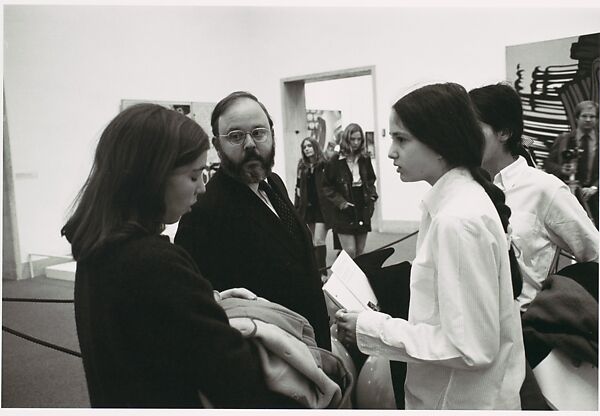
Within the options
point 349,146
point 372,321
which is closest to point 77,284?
point 372,321

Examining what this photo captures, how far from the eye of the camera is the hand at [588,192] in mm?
1929

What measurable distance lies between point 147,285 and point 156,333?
12 centimetres

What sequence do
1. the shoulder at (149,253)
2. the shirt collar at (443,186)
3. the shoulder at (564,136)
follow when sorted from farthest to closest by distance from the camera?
1. the shoulder at (564,136)
2. the shirt collar at (443,186)
3. the shoulder at (149,253)

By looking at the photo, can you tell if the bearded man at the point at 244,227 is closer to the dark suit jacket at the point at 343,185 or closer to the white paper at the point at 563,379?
the white paper at the point at 563,379

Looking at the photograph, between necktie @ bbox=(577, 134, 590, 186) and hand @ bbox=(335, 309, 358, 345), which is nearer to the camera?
hand @ bbox=(335, 309, 358, 345)

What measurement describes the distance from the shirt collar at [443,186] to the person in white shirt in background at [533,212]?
61cm

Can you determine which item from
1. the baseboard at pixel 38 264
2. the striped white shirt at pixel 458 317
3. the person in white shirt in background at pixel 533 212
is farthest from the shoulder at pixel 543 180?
the baseboard at pixel 38 264

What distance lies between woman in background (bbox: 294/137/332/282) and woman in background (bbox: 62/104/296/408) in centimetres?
429

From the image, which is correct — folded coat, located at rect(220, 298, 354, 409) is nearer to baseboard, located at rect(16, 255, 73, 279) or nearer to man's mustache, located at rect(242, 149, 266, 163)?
man's mustache, located at rect(242, 149, 266, 163)

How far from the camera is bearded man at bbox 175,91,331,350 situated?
1.77 metres

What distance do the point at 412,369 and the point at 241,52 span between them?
7.37 ft

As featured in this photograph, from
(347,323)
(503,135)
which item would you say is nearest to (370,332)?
(347,323)

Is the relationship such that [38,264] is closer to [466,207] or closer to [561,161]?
[466,207]

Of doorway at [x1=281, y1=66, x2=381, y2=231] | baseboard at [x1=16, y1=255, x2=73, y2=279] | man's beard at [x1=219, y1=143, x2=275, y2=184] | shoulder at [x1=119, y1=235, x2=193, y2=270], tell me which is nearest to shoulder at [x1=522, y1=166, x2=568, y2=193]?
man's beard at [x1=219, y1=143, x2=275, y2=184]
